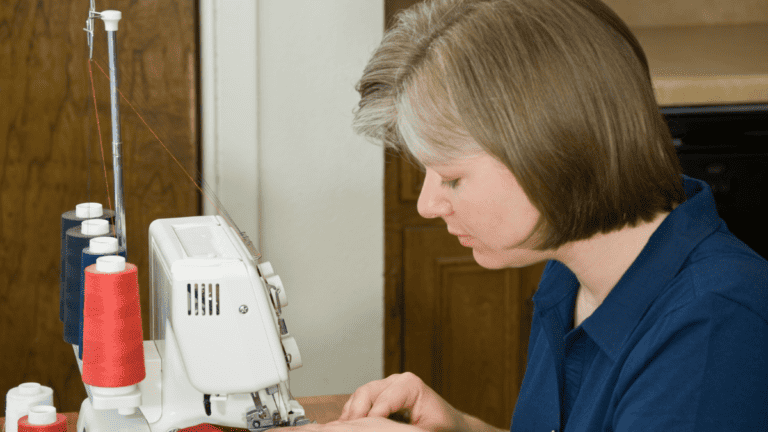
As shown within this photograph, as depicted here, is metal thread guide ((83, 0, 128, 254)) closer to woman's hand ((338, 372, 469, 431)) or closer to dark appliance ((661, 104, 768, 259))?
woman's hand ((338, 372, 469, 431))

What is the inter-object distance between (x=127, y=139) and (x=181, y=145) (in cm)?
11

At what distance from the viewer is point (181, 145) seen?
5.31ft

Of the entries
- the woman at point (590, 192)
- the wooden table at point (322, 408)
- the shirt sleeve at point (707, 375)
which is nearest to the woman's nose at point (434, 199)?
the woman at point (590, 192)

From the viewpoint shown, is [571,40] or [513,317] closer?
[571,40]

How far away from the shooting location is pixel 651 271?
814mm

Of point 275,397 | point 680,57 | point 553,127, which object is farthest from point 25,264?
point 680,57

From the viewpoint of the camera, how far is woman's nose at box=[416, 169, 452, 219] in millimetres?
839

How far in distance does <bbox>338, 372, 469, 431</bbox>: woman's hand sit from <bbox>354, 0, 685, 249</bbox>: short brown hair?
0.96ft

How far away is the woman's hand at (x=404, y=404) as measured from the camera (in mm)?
980

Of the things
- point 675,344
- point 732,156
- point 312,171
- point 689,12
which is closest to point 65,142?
point 312,171

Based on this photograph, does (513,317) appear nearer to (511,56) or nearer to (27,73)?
(27,73)

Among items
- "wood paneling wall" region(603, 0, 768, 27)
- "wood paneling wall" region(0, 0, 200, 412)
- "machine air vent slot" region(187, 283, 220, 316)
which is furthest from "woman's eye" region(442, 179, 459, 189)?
"wood paneling wall" region(603, 0, 768, 27)

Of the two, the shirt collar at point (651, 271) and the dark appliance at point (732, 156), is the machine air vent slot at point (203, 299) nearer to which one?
the shirt collar at point (651, 271)

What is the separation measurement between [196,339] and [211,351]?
0.07 feet
